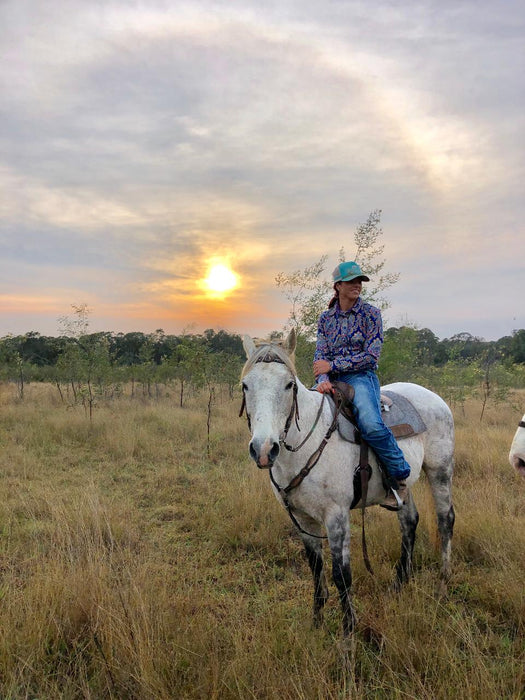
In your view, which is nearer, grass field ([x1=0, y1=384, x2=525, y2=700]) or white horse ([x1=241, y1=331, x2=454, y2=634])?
grass field ([x1=0, y1=384, x2=525, y2=700])

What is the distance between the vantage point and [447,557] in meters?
4.28

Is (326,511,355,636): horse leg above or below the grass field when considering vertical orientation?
above

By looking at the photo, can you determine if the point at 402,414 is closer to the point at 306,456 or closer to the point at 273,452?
the point at 306,456

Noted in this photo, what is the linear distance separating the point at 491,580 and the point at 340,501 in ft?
6.94

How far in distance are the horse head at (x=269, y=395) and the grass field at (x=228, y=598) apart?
1.37m

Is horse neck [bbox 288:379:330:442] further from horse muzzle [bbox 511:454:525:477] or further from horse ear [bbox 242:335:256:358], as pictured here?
horse muzzle [bbox 511:454:525:477]

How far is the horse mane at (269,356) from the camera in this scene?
2889 mm

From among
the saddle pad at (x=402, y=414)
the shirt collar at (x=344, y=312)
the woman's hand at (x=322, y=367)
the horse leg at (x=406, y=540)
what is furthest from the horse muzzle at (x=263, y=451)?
the horse leg at (x=406, y=540)

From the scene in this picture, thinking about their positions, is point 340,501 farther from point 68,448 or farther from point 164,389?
point 164,389

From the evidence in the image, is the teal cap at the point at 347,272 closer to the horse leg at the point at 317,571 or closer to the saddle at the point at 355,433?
the saddle at the point at 355,433

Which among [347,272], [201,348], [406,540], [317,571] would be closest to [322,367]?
[347,272]

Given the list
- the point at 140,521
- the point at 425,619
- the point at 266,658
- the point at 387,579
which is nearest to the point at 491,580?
the point at 387,579

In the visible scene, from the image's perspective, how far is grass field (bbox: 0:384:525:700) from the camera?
2.60 meters

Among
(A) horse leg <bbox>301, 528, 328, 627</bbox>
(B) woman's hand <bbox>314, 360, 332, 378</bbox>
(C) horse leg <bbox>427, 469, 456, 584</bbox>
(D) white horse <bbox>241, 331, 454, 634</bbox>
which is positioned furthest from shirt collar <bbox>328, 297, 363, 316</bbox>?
(C) horse leg <bbox>427, 469, 456, 584</bbox>
